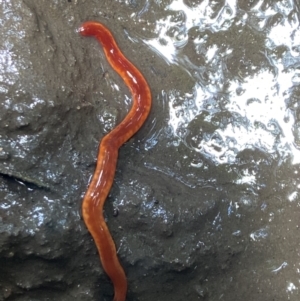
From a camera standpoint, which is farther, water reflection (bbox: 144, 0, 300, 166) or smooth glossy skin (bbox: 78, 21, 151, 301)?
water reflection (bbox: 144, 0, 300, 166)

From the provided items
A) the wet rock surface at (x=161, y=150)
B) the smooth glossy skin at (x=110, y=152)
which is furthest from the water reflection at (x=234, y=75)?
the smooth glossy skin at (x=110, y=152)

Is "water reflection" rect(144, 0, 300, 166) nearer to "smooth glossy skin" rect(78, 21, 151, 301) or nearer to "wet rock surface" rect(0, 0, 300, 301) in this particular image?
"wet rock surface" rect(0, 0, 300, 301)

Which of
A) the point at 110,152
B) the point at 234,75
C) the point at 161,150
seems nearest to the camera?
the point at 110,152

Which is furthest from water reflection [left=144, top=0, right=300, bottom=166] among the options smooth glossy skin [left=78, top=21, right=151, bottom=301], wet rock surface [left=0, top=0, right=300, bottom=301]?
smooth glossy skin [left=78, top=21, right=151, bottom=301]

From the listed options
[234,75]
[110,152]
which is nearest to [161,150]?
[110,152]

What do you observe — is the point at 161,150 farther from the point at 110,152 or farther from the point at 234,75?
the point at 234,75

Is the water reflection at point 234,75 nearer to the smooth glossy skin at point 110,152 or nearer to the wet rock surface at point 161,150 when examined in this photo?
the wet rock surface at point 161,150
